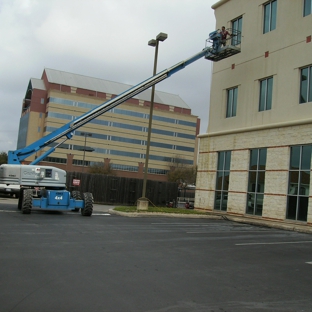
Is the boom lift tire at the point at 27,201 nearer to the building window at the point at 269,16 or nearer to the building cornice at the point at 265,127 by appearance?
the building cornice at the point at 265,127

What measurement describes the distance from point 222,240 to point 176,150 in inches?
4209

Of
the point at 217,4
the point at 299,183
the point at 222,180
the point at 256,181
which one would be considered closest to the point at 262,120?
the point at 256,181

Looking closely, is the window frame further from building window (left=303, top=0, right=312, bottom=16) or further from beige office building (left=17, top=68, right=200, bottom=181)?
beige office building (left=17, top=68, right=200, bottom=181)

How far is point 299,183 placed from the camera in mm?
20172

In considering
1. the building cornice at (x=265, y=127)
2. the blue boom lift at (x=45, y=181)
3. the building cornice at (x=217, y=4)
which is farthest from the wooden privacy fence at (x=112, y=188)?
the building cornice at (x=217, y=4)

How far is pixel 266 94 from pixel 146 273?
696 inches

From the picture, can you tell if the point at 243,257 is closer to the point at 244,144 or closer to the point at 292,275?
the point at 292,275

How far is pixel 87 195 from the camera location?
19969 millimetres

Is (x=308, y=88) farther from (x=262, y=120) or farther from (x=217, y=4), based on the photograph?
(x=217, y=4)

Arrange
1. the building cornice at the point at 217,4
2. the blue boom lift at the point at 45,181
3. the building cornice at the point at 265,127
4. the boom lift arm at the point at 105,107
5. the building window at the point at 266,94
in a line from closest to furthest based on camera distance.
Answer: the blue boom lift at the point at 45,181 → the building cornice at the point at 265,127 → the boom lift arm at the point at 105,107 → the building window at the point at 266,94 → the building cornice at the point at 217,4

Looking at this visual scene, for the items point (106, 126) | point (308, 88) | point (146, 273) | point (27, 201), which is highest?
point (106, 126)

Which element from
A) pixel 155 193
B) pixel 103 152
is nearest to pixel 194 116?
pixel 103 152

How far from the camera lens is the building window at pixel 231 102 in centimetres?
2584

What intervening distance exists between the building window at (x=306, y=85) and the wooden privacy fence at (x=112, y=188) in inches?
693
